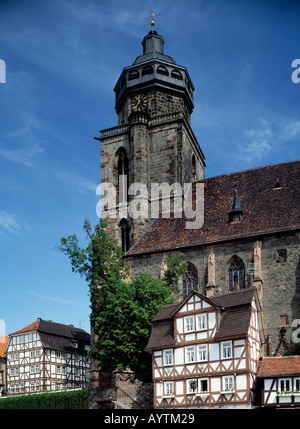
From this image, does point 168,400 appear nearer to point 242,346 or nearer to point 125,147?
point 242,346

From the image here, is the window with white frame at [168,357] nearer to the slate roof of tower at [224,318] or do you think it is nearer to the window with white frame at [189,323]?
the slate roof of tower at [224,318]

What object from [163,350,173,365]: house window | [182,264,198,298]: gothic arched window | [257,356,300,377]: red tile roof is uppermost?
[182,264,198,298]: gothic arched window

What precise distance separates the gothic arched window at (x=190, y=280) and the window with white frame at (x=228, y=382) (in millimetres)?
9613

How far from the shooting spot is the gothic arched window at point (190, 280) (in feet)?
121

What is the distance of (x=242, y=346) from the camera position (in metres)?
27.8

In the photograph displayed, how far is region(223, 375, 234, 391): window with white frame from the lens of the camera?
27523 mm

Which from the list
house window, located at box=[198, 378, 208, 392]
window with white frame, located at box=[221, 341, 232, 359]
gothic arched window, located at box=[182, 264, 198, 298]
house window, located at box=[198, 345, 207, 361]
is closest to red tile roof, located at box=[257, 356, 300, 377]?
window with white frame, located at box=[221, 341, 232, 359]

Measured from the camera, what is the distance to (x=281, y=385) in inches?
1057

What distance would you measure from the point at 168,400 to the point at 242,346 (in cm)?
436

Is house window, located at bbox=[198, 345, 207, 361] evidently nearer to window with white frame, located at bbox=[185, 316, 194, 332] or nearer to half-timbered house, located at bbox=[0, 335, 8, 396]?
window with white frame, located at bbox=[185, 316, 194, 332]

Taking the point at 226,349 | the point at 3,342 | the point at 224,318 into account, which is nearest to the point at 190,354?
the point at 226,349

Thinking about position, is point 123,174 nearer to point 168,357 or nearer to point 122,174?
point 122,174

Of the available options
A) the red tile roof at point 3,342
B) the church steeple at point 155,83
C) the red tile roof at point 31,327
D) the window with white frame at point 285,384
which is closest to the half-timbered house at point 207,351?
the window with white frame at point 285,384

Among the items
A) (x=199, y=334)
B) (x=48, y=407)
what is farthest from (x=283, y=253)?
(x=48, y=407)
